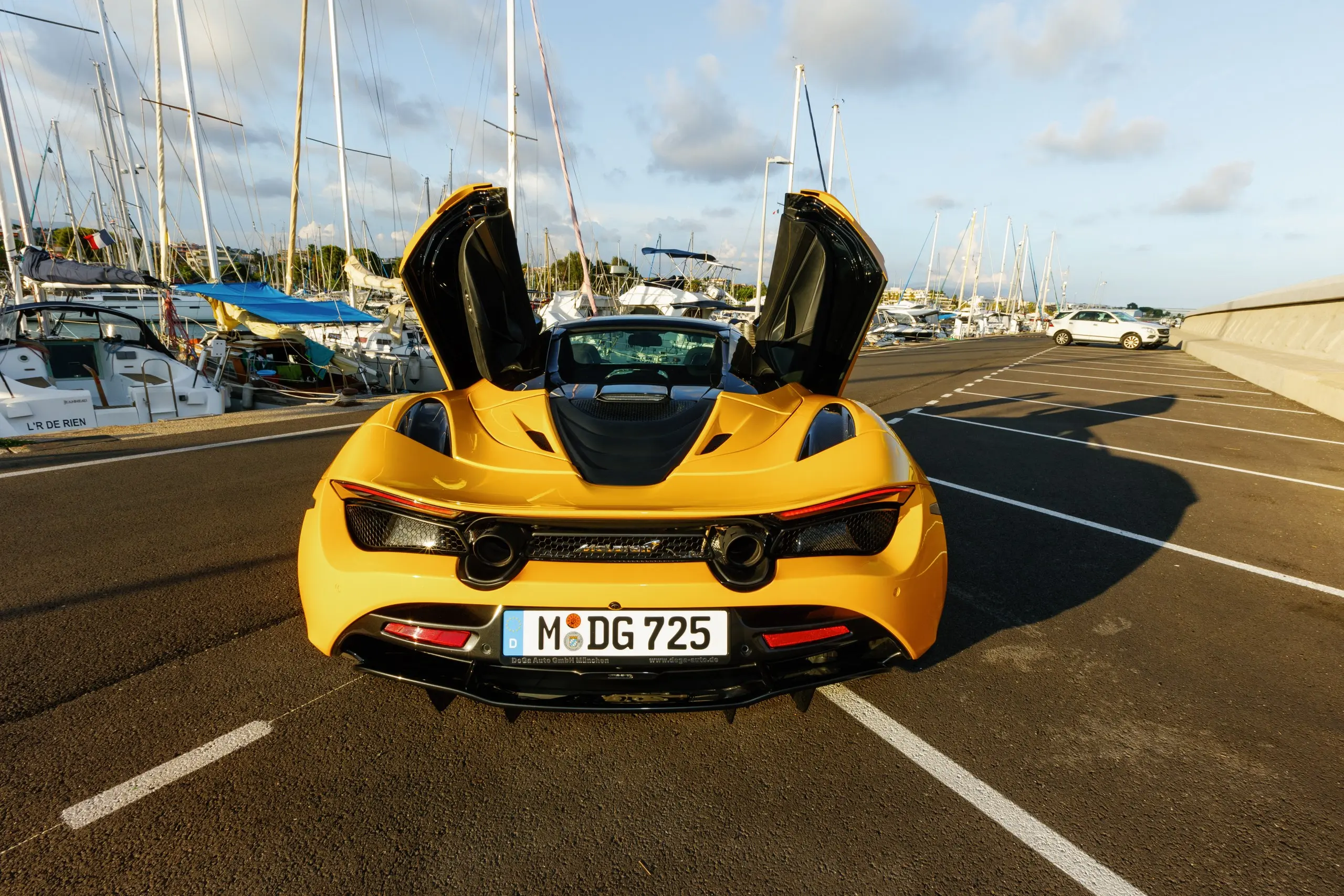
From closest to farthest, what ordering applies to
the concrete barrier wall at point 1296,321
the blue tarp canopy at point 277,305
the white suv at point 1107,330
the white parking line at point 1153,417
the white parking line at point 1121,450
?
1. the white parking line at point 1121,450
2. the white parking line at point 1153,417
3. the blue tarp canopy at point 277,305
4. the concrete barrier wall at point 1296,321
5. the white suv at point 1107,330

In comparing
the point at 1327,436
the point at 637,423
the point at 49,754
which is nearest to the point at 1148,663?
the point at 637,423

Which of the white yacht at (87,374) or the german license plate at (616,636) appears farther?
the white yacht at (87,374)

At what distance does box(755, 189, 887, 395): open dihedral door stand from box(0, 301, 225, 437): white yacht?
955cm

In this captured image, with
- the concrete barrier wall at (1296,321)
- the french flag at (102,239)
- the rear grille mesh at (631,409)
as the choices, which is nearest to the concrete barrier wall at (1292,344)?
the concrete barrier wall at (1296,321)

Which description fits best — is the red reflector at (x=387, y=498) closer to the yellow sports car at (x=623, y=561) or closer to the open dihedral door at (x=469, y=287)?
the yellow sports car at (x=623, y=561)

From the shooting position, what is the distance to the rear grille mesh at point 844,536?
1988 millimetres

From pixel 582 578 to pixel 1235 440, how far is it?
9220mm

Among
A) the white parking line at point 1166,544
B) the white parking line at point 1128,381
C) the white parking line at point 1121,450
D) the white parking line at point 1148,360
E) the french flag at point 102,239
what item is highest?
the french flag at point 102,239

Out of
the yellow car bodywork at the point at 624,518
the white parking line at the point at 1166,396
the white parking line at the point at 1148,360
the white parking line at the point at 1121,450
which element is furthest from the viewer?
the white parking line at the point at 1148,360

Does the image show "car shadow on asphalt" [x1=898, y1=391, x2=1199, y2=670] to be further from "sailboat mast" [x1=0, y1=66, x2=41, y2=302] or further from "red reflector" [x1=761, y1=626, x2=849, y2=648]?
"sailboat mast" [x1=0, y1=66, x2=41, y2=302]

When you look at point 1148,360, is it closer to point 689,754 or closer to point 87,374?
point 689,754

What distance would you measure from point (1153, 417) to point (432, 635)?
35.5ft

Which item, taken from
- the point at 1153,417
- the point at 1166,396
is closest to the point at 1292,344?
the point at 1166,396

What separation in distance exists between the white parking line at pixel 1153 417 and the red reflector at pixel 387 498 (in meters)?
10.2
